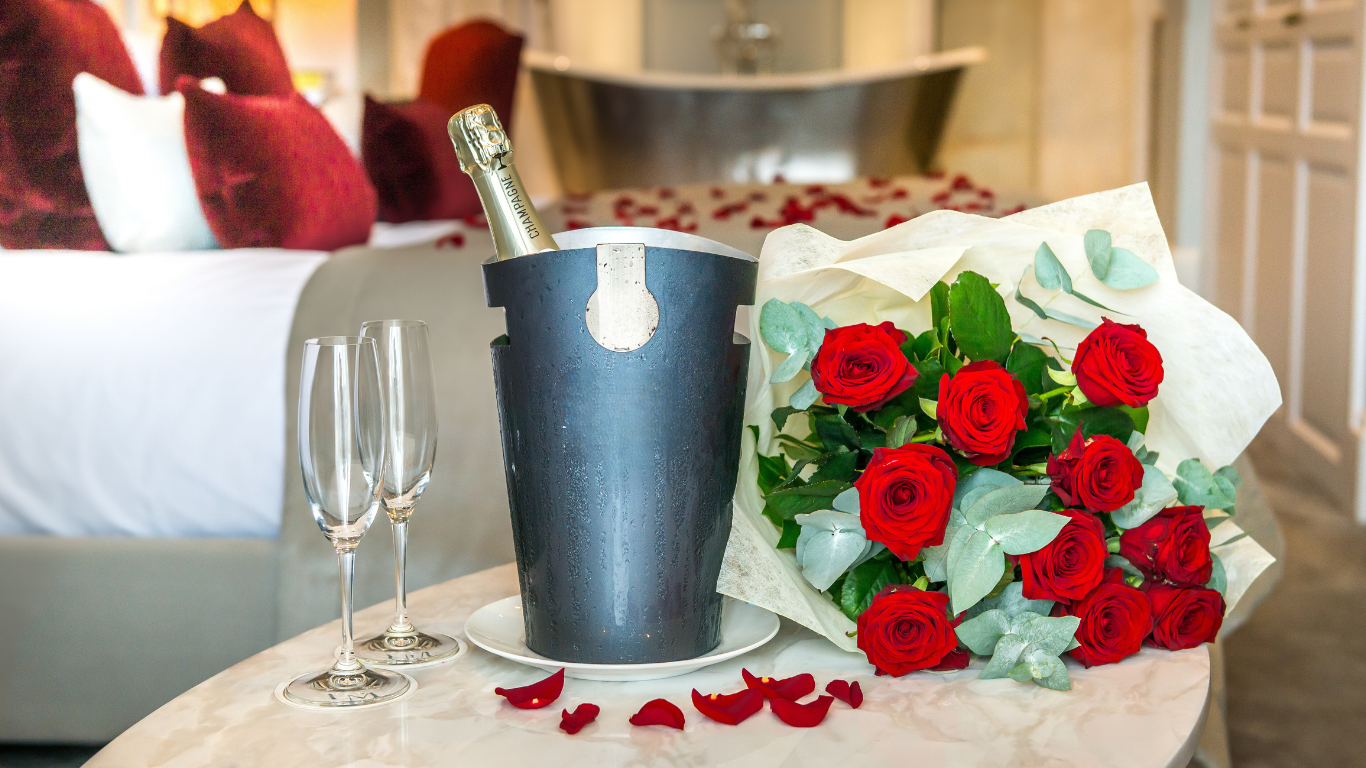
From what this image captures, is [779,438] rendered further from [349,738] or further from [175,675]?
[175,675]

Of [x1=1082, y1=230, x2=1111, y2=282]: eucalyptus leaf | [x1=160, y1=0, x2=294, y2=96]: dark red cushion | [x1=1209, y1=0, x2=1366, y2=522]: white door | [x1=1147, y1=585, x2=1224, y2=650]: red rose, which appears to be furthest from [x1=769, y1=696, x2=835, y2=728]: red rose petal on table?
[x1=1209, y1=0, x2=1366, y2=522]: white door

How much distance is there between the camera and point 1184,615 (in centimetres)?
65

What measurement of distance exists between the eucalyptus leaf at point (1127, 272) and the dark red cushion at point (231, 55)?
1497 millimetres

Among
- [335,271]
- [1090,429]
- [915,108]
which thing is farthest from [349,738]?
[915,108]

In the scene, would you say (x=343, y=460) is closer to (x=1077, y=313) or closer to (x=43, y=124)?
(x=1077, y=313)

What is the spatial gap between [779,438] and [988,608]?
16cm

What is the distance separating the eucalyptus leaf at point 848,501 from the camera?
63 centimetres

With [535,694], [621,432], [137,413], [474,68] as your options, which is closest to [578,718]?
[535,694]

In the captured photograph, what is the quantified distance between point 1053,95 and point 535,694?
5.32 meters

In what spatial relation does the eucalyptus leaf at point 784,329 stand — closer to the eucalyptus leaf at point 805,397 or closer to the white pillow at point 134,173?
the eucalyptus leaf at point 805,397

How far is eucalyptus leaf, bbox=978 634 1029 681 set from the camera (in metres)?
0.62

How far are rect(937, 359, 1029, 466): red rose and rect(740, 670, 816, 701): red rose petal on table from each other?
0.15 metres

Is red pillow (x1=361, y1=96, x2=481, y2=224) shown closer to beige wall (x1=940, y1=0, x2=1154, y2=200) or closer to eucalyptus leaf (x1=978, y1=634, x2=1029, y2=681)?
eucalyptus leaf (x1=978, y1=634, x2=1029, y2=681)

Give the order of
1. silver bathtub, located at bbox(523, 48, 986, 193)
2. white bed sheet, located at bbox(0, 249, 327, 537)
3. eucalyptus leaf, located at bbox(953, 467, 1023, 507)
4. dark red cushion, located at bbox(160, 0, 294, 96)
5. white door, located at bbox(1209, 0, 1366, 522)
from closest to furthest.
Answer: eucalyptus leaf, located at bbox(953, 467, 1023, 507)
white bed sheet, located at bbox(0, 249, 327, 537)
dark red cushion, located at bbox(160, 0, 294, 96)
white door, located at bbox(1209, 0, 1366, 522)
silver bathtub, located at bbox(523, 48, 986, 193)
